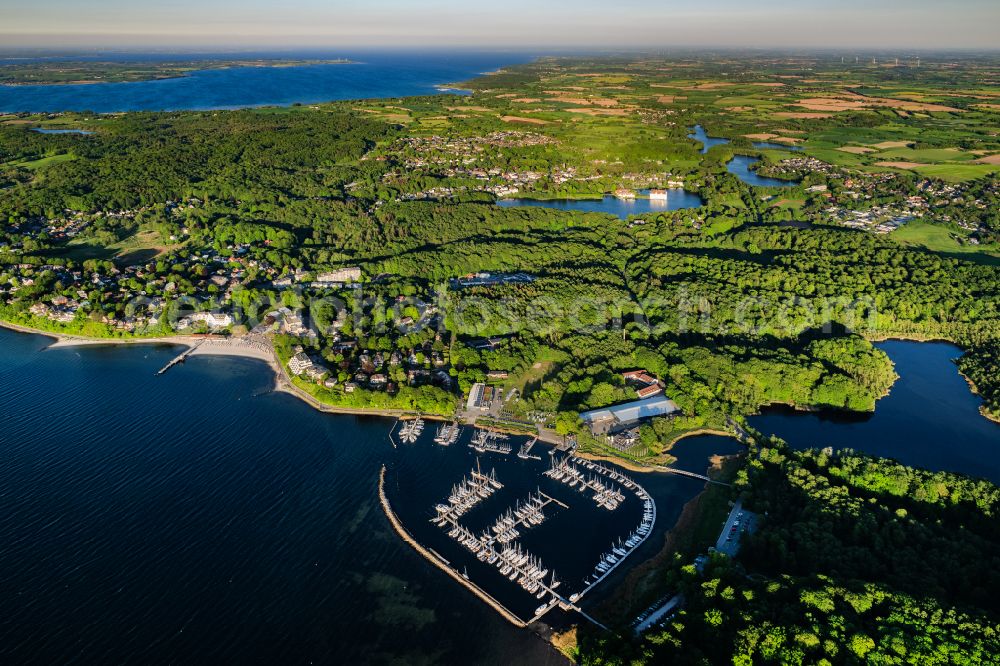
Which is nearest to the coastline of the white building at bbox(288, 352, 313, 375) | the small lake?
the white building at bbox(288, 352, 313, 375)

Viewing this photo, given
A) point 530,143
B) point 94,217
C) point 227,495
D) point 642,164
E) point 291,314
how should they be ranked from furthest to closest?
1. point 530,143
2. point 642,164
3. point 94,217
4. point 291,314
5. point 227,495

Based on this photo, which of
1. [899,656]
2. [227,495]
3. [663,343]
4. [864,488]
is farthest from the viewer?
[663,343]

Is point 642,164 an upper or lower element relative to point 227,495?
upper

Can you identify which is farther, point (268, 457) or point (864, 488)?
point (268, 457)

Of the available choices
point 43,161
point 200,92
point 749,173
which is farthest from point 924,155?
point 200,92

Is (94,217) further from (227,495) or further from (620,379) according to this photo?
(620,379)

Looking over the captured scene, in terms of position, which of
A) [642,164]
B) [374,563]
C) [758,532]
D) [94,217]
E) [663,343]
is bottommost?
[374,563]

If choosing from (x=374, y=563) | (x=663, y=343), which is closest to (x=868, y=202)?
(x=663, y=343)

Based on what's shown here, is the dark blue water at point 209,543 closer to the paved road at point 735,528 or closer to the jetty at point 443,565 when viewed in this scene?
the jetty at point 443,565
